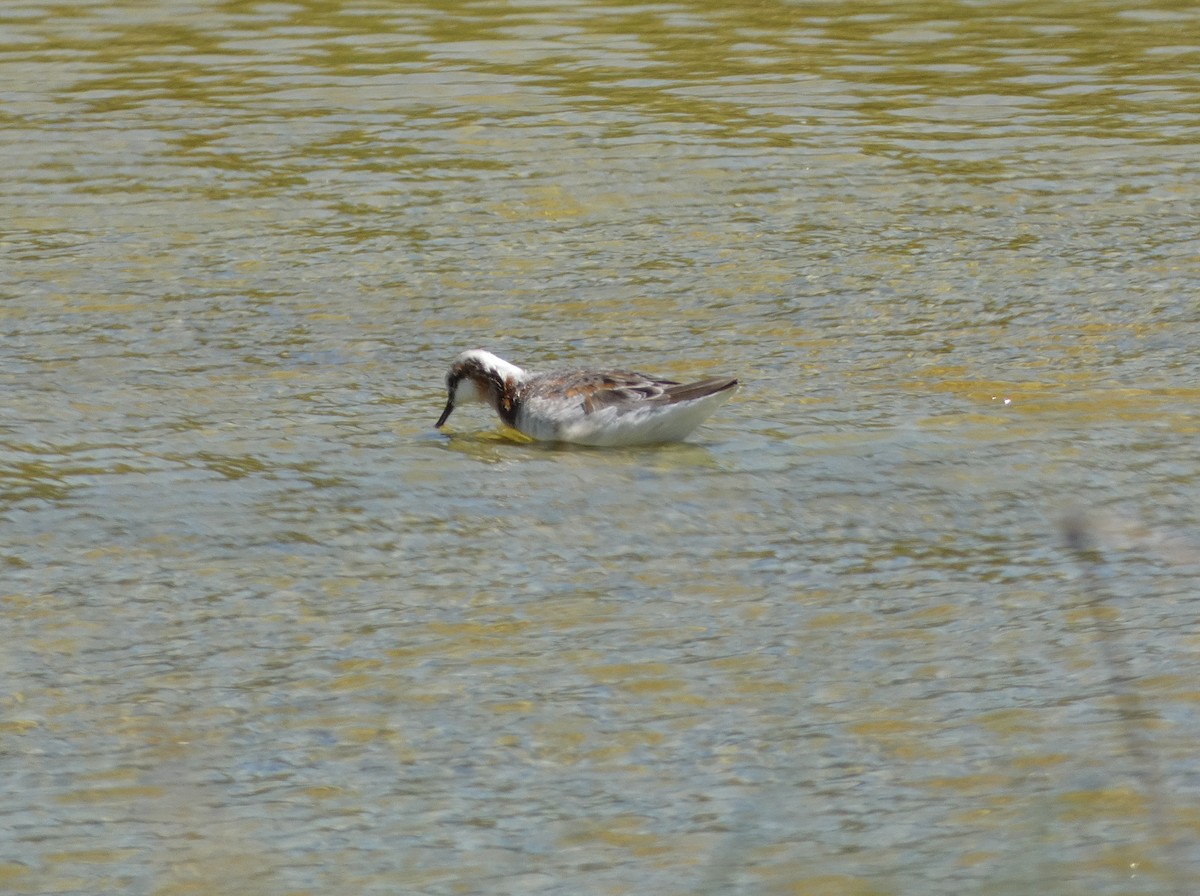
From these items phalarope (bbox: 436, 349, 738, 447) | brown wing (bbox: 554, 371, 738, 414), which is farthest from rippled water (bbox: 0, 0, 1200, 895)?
brown wing (bbox: 554, 371, 738, 414)

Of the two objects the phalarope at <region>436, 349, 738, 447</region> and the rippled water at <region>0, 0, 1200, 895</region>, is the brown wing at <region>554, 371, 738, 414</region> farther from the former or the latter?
the rippled water at <region>0, 0, 1200, 895</region>

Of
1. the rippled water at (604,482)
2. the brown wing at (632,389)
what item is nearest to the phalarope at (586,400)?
the brown wing at (632,389)

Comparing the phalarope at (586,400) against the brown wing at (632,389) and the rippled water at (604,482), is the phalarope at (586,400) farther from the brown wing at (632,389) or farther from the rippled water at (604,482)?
the rippled water at (604,482)

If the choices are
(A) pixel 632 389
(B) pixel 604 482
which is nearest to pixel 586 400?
(A) pixel 632 389

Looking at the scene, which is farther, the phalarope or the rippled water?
the phalarope

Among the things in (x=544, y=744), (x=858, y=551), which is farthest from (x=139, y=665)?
(x=858, y=551)

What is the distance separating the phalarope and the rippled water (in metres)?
0.13

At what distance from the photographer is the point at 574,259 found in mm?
12070

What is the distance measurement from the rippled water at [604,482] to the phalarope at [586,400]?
13cm

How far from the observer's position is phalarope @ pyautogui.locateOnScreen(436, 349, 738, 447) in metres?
8.74

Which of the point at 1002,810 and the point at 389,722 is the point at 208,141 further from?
the point at 1002,810

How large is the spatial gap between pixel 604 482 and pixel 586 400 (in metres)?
0.49

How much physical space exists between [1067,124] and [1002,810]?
982 centimetres

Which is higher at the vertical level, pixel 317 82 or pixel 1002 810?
pixel 317 82
